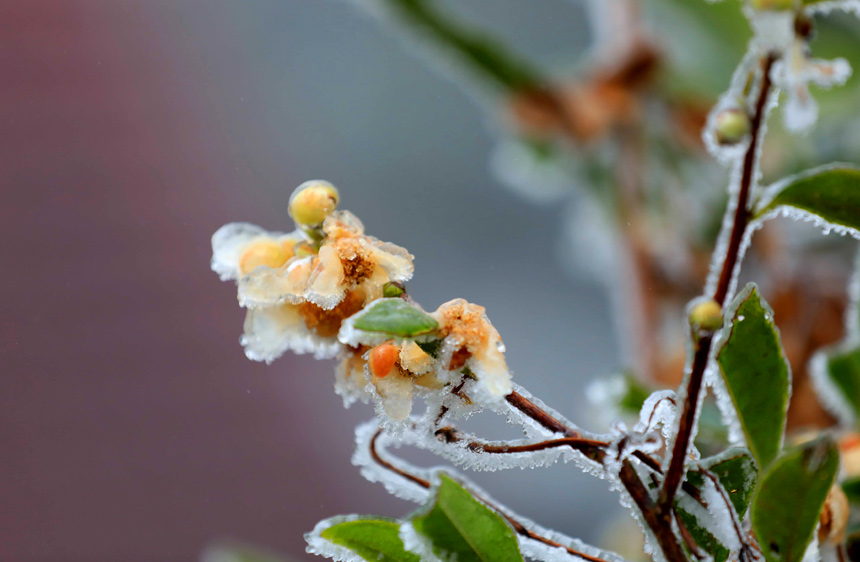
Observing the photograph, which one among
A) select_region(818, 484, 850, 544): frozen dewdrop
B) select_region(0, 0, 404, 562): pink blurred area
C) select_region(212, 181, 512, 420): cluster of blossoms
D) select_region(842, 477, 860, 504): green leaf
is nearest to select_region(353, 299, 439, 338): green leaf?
select_region(212, 181, 512, 420): cluster of blossoms

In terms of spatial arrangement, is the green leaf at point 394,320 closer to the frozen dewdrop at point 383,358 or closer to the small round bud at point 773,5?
the frozen dewdrop at point 383,358

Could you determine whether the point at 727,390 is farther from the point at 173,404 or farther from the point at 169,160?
the point at 169,160

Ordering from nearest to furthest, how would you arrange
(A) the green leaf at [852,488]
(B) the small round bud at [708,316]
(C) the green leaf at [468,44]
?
(B) the small round bud at [708,316] < (A) the green leaf at [852,488] < (C) the green leaf at [468,44]

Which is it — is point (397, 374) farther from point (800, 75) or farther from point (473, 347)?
point (800, 75)

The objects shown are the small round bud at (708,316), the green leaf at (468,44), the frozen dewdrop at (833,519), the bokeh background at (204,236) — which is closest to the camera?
the small round bud at (708,316)

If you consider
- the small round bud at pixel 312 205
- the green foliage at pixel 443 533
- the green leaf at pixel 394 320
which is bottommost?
the green foliage at pixel 443 533

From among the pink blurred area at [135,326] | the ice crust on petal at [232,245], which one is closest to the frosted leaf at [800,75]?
the ice crust on petal at [232,245]

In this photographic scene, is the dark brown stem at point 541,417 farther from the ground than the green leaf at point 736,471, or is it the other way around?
the green leaf at point 736,471

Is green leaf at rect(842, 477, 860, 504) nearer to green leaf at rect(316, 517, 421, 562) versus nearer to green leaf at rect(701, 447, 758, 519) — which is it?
green leaf at rect(701, 447, 758, 519)
